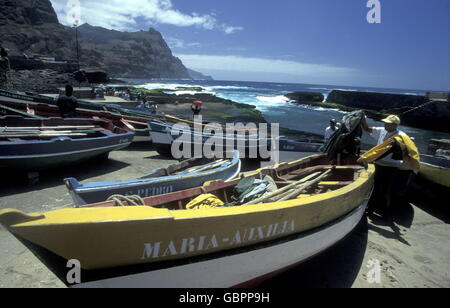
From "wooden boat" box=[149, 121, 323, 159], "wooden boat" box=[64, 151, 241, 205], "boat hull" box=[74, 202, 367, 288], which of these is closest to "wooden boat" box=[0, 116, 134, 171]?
"wooden boat" box=[149, 121, 323, 159]

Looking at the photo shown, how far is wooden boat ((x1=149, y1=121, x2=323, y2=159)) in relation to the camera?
1013cm

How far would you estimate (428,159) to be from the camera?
822 centimetres

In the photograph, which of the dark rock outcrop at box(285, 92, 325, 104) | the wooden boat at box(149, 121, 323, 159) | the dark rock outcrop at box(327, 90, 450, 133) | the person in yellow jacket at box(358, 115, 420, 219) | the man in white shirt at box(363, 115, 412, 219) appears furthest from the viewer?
the dark rock outcrop at box(285, 92, 325, 104)

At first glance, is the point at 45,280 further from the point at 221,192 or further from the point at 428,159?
the point at 428,159

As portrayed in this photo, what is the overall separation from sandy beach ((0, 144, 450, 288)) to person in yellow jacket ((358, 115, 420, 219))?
65 centimetres

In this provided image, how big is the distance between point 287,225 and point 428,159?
756 cm

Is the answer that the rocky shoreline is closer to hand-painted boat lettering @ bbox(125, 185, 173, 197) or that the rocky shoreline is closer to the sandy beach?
the sandy beach

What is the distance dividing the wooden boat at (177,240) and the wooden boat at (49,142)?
4721 mm

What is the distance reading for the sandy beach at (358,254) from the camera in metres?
3.84

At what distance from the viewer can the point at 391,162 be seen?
19.9 feet

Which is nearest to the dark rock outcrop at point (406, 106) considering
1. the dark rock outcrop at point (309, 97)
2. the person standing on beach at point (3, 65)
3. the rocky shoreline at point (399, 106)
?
the rocky shoreline at point (399, 106)

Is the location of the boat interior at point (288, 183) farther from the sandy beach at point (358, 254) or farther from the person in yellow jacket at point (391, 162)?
the sandy beach at point (358, 254)

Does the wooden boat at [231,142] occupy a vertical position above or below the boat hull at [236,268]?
above

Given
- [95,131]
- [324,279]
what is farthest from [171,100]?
[324,279]
